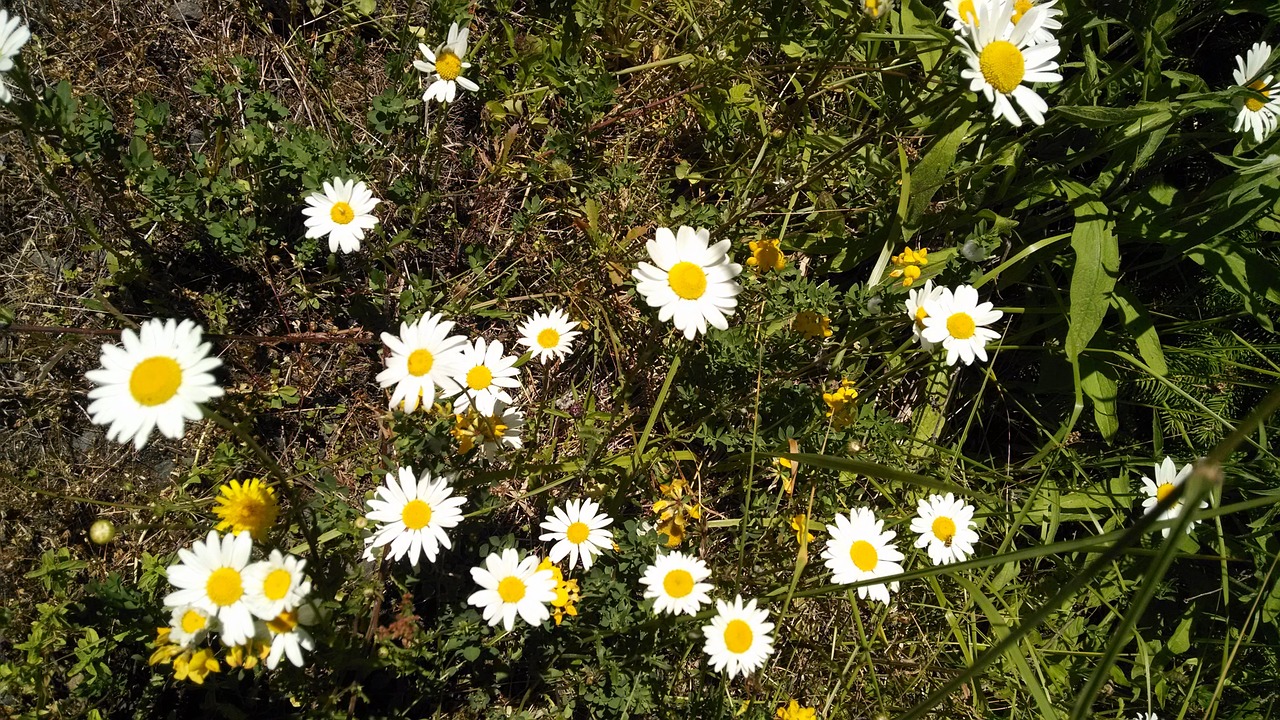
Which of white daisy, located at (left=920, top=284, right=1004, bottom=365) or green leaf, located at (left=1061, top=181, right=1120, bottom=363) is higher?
green leaf, located at (left=1061, top=181, right=1120, bottom=363)

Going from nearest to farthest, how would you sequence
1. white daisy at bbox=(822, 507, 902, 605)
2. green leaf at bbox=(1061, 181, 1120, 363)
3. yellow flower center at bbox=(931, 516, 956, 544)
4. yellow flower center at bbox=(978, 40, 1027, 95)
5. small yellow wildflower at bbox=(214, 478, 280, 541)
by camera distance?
small yellow wildflower at bbox=(214, 478, 280, 541)
yellow flower center at bbox=(978, 40, 1027, 95)
white daisy at bbox=(822, 507, 902, 605)
yellow flower center at bbox=(931, 516, 956, 544)
green leaf at bbox=(1061, 181, 1120, 363)

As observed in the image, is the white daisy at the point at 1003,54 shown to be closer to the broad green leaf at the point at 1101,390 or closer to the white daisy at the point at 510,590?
the broad green leaf at the point at 1101,390

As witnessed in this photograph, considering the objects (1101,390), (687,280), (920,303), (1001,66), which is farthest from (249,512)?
(1101,390)

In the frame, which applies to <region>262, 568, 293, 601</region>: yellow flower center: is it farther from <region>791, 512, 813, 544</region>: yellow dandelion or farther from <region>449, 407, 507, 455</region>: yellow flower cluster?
<region>791, 512, 813, 544</region>: yellow dandelion

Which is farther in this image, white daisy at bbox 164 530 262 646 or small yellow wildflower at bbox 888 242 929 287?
small yellow wildflower at bbox 888 242 929 287

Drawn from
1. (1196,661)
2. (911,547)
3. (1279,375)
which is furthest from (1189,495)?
(1196,661)

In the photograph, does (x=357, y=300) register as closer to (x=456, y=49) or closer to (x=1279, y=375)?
(x=456, y=49)

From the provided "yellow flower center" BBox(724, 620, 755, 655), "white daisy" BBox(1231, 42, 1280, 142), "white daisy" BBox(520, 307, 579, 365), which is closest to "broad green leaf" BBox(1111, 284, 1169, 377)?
"white daisy" BBox(1231, 42, 1280, 142)

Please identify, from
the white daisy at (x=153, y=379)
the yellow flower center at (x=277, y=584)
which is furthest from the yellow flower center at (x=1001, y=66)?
the yellow flower center at (x=277, y=584)
